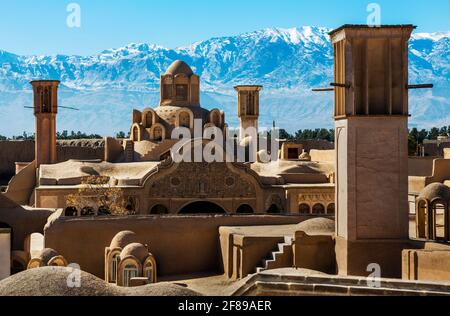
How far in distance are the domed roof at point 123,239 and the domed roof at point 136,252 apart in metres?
0.65

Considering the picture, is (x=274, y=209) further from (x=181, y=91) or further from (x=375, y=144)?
(x=375, y=144)

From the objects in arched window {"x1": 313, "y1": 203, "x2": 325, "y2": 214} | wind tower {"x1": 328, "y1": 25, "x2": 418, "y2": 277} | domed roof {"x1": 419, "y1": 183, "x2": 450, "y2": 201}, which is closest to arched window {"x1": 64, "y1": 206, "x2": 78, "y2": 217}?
arched window {"x1": 313, "y1": 203, "x2": 325, "y2": 214}

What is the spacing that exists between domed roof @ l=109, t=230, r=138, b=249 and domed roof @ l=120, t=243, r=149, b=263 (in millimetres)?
655

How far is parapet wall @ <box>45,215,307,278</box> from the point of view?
2192 centimetres

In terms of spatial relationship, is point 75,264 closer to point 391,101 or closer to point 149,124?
point 391,101

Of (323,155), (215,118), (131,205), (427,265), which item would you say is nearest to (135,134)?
(215,118)

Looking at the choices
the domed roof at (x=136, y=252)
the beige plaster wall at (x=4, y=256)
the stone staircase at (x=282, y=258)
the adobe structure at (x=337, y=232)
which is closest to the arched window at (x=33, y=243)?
the adobe structure at (x=337, y=232)

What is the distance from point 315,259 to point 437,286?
9.74 meters

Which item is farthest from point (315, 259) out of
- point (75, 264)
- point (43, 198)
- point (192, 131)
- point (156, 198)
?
point (192, 131)

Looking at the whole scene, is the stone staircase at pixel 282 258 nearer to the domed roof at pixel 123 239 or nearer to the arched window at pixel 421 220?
the arched window at pixel 421 220

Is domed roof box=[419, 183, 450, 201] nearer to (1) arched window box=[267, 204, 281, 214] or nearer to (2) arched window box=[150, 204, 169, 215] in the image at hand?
(1) arched window box=[267, 204, 281, 214]

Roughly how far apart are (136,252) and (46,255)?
2.20 meters

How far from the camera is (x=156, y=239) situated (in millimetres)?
22516

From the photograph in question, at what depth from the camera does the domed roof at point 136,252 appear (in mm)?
20234
